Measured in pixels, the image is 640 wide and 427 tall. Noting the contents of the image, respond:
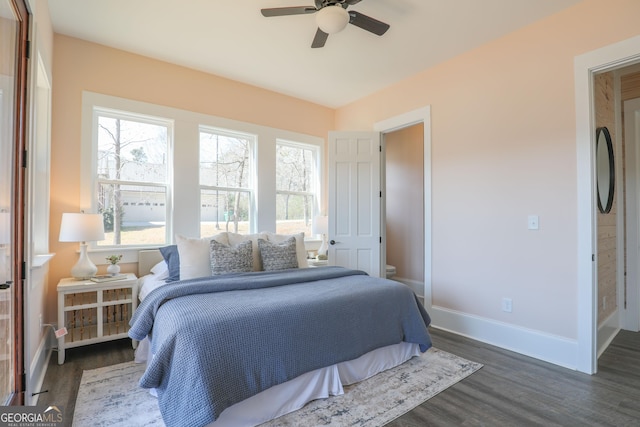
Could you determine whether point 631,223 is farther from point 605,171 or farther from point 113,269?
point 113,269

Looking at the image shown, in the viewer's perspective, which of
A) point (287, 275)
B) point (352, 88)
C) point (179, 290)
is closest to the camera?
point (179, 290)

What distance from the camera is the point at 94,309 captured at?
303 centimetres

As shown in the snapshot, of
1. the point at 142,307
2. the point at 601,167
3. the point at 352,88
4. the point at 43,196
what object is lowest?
the point at 142,307

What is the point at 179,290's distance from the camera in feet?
7.13

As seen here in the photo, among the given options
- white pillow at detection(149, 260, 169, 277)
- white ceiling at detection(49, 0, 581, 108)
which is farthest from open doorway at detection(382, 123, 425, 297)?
white pillow at detection(149, 260, 169, 277)

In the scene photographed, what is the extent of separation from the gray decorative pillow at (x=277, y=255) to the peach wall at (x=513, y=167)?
1.60 metres

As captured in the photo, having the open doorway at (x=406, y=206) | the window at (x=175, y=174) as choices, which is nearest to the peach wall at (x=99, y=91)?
the window at (x=175, y=174)

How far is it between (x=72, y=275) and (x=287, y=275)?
1935mm

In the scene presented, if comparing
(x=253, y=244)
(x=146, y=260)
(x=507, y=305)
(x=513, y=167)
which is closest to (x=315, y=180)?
(x=253, y=244)

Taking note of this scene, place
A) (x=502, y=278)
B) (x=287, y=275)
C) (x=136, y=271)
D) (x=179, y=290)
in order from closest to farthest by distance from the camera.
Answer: (x=179, y=290) → (x=287, y=275) → (x=502, y=278) → (x=136, y=271)

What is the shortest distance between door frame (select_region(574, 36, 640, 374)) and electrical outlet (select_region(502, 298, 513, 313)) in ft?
1.67

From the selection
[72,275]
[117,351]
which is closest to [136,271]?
[72,275]

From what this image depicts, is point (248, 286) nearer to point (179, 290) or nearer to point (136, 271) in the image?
point (179, 290)

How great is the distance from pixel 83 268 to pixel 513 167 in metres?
3.98
